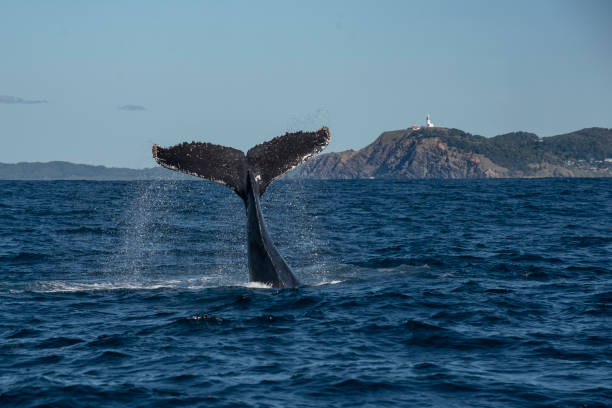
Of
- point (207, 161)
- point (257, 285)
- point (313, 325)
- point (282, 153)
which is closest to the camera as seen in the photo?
point (313, 325)

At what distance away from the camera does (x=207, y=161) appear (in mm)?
13734

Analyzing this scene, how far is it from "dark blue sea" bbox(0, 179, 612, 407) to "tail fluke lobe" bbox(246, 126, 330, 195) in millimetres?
2166

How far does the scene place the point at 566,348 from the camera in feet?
31.8

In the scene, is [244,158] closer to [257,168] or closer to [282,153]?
[257,168]

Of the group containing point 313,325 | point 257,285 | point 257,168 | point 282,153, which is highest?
point 282,153

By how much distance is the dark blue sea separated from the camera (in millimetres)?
8047

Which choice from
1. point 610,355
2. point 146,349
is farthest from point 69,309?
point 610,355

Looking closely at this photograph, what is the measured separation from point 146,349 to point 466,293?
6.34 metres

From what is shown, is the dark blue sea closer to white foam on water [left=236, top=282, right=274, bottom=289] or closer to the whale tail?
white foam on water [left=236, top=282, right=274, bottom=289]

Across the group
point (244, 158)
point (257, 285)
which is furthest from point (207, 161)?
point (257, 285)

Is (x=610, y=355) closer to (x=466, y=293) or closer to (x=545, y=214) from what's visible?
(x=466, y=293)

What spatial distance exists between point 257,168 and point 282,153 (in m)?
0.60

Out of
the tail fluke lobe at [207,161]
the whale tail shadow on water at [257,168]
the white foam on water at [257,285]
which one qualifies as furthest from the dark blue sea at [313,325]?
the tail fluke lobe at [207,161]

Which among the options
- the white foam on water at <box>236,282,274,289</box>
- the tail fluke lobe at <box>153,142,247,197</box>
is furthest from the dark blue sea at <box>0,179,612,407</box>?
the tail fluke lobe at <box>153,142,247,197</box>
